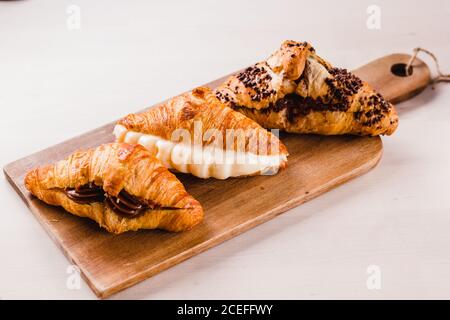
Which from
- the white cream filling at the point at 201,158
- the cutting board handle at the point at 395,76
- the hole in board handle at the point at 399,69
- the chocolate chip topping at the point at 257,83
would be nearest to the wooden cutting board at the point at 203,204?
the white cream filling at the point at 201,158

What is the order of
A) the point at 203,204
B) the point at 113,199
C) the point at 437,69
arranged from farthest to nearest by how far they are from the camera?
1. the point at 437,69
2. the point at 203,204
3. the point at 113,199

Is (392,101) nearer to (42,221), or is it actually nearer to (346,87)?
(346,87)

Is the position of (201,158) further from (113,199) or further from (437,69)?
(437,69)

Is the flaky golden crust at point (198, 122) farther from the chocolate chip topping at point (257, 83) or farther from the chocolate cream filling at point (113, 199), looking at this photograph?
the chocolate cream filling at point (113, 199)

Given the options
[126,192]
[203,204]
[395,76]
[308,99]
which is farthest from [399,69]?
[126,192]

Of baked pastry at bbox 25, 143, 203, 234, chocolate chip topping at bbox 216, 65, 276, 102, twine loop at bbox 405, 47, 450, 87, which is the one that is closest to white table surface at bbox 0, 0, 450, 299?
twine loop at bbox 405, 47, 450, 87

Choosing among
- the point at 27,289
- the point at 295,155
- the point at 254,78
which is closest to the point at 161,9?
the point at 254,78
